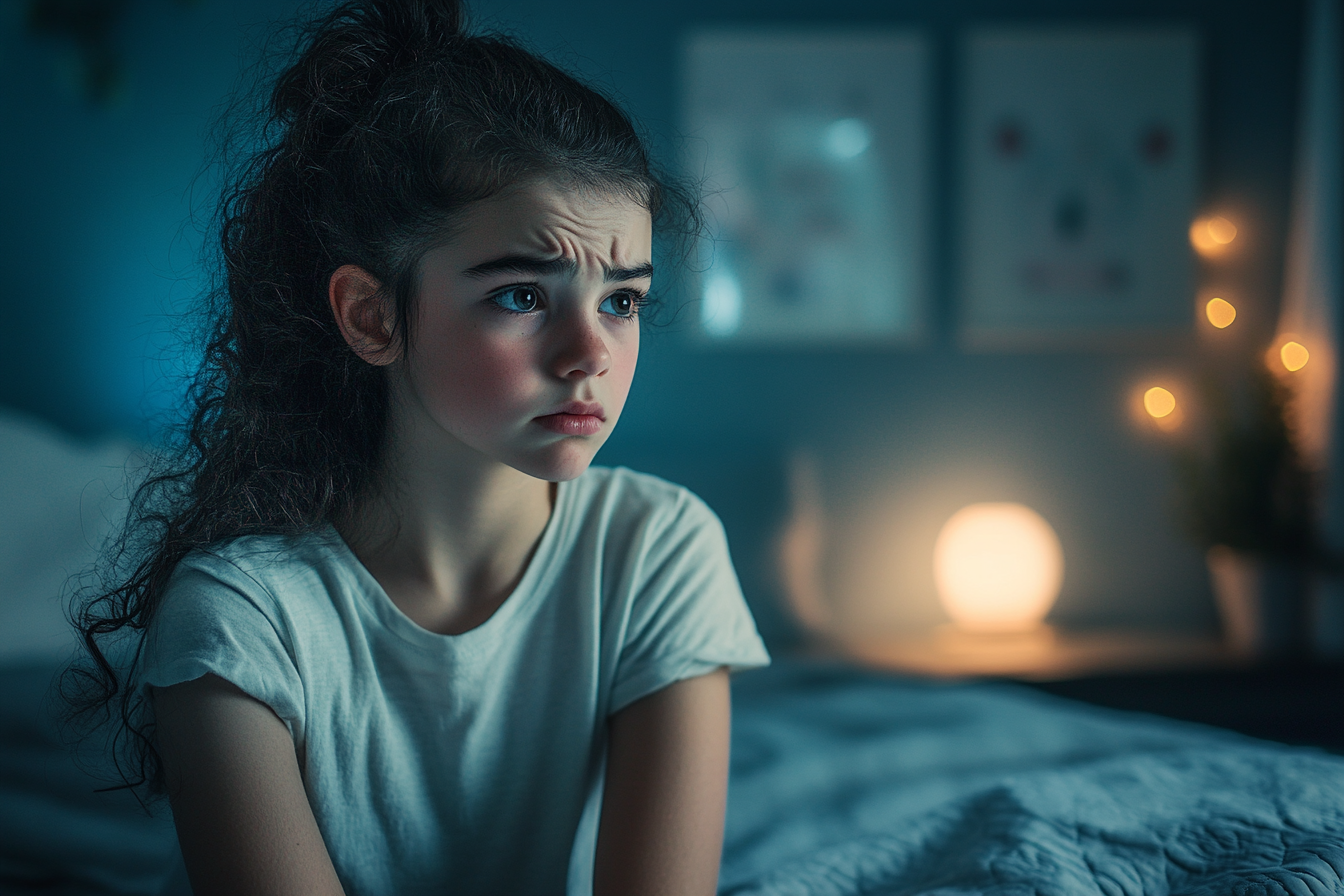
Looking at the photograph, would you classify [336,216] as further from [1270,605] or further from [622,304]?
[1270,605]

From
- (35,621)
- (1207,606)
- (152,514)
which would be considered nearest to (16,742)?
(35,621)

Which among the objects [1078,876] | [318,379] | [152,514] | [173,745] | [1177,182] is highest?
[1177,182]

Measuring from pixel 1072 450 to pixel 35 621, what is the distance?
2555mm

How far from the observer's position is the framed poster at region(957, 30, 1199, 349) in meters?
2.72

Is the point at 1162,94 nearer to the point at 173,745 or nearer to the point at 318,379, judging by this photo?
the point at 318,379

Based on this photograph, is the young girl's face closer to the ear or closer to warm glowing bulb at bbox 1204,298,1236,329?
the ear

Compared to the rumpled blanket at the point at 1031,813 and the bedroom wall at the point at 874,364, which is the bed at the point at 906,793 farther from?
the bedroom wall at the point at 874,364

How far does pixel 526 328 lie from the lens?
0.65 m

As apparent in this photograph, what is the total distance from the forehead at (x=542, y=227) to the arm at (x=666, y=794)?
0.33m

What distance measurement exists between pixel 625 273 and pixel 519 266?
8cm

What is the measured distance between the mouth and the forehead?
97 mm

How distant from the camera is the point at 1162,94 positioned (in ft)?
8.96

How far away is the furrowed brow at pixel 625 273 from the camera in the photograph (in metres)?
0.67

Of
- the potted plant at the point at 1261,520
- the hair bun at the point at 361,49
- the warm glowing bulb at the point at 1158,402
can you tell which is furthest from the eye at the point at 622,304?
the warm glowing bulb at the point at 1158,402
